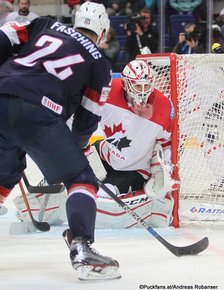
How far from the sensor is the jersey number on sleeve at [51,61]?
8.70 feet

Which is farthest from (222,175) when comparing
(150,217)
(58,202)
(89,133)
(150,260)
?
(89,133)

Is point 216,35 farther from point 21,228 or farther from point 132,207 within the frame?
point 21,228

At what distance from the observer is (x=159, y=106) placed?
3883 mm

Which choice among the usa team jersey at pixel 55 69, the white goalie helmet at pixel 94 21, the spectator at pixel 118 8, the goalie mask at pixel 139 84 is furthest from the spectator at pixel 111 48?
the usa team jersey at pixel 55 69

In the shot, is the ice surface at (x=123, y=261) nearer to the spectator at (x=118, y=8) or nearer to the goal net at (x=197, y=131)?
the goal net at (x=197, y=131)

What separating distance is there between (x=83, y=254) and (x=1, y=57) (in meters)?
0.73

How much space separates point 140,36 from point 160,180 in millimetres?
3627

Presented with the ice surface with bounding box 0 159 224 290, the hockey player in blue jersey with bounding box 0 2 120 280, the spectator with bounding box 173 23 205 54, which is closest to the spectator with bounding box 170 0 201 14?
the spectator with bounding box 173 23 205 54

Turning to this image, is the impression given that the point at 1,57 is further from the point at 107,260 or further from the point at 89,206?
the point at 107,260

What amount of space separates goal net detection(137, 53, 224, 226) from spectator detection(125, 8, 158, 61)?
10.0ft

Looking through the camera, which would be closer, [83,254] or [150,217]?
[83,254]

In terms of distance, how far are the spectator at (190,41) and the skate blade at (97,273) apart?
3689 mm

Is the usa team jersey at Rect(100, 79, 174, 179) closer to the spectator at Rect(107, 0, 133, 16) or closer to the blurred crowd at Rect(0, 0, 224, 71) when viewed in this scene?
the blurred crowd at Rect(0, 0, 224, 71)

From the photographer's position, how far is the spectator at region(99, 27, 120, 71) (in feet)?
23.9
